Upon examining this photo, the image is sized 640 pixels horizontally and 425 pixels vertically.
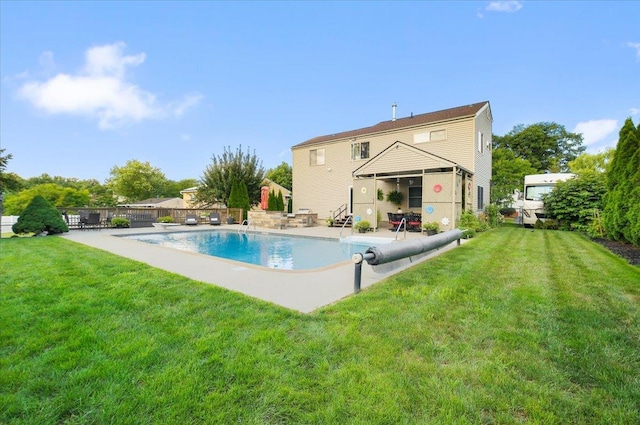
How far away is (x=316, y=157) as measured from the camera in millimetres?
20750

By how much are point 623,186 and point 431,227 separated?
6.15 metres

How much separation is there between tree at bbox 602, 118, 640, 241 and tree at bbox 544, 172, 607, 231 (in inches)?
127

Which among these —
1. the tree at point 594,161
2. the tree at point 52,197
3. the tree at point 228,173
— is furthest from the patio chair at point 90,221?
the tree at point 594,161

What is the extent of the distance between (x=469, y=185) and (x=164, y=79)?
61.6 ft

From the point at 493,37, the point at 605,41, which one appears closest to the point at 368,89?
the point at 493,37

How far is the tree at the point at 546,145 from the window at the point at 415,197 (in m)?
29.2

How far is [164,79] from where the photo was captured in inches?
712

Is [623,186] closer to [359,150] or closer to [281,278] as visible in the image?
[281,278]

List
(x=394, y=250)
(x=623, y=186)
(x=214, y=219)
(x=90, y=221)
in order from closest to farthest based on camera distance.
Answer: (x=394, y=250) → (x=623, y=186) → (x=90, y=221) → (x=214, y=219)

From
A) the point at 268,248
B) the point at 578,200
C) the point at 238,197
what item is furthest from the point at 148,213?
the point at 578,200

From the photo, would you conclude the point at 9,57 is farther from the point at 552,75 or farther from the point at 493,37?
the point at 552,75

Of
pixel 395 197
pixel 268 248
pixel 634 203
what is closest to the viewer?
pixel 634 203

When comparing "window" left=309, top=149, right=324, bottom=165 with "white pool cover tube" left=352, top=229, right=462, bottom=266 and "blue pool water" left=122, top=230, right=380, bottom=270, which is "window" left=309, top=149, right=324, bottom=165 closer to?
"blue pool water" left=122, top=230, right=380, bottom=270

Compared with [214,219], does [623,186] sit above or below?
above
